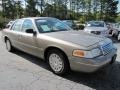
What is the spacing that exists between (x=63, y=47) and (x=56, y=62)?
0.56 metres

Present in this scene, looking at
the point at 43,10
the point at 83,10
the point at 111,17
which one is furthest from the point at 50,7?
the point at 111,17

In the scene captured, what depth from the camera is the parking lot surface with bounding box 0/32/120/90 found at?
13.8 ft

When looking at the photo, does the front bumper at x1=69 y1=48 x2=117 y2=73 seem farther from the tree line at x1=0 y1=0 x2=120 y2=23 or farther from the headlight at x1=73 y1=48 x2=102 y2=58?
the tree line at x1=0 y1=0 x2=120 y2=23

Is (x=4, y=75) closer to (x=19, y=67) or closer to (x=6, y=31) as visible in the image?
(x=19, y=67)

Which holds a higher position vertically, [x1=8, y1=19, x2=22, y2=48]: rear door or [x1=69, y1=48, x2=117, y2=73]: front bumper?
[x1=8, y1=19, x2=22, y2=48]: rear door

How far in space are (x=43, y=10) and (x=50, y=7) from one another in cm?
289

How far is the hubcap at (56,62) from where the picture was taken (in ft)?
15.6

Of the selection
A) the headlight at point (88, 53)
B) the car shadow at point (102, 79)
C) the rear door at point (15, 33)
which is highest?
the rear door at point (15, 33)

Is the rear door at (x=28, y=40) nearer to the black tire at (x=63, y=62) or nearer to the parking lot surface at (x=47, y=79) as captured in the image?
the parking lot surface at (x=47, y=79)

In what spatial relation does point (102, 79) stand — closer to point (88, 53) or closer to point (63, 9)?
point (88, 53)

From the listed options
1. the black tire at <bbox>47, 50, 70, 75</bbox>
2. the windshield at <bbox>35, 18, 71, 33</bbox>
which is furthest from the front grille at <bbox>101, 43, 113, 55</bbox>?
the windshield at <bbox>35, 18, 71, 33</bbox>

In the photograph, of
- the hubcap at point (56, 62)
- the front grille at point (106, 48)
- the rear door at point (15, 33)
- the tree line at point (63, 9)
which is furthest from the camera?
the tree line at point (63, 9)

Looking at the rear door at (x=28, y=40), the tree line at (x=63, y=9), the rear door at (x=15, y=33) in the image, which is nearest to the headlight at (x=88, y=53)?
the rear door at (x=28, y=40)

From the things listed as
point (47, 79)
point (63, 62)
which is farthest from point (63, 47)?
point (47, 79)
